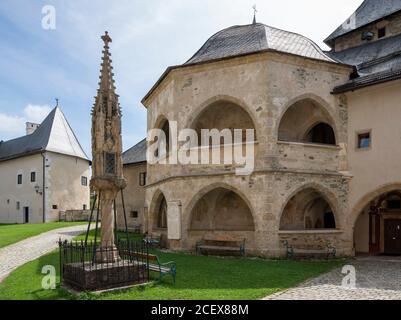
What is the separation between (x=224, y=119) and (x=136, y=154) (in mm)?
10756

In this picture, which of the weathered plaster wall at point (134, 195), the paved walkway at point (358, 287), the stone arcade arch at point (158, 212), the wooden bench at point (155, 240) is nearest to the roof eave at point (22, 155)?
the weathered plaster wall at point (134, 195)

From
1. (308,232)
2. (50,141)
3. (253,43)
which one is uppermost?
(253,43)

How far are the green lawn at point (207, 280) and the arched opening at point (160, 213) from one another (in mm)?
5089

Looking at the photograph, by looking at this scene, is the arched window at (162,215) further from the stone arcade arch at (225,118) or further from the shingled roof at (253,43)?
the shingled roof at (253,43)

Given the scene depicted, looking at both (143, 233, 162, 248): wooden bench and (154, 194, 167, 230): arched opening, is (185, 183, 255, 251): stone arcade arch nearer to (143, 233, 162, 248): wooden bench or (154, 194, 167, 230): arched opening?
(143, 233, 162, 248): wooden bench

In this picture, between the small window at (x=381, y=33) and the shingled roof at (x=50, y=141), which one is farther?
the shingled roof at (x=50, y=141)

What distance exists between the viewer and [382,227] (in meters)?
17.0

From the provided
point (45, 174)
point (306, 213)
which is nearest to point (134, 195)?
point (45, 174)

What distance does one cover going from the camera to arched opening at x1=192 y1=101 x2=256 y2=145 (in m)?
16.8

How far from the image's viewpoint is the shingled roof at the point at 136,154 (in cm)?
2540

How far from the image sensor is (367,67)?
16766 mm

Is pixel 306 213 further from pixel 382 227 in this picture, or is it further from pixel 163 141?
pixel 163 141

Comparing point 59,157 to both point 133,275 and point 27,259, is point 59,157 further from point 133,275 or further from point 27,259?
point 133,275
